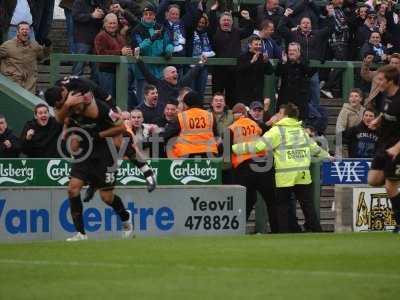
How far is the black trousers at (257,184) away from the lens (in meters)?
19.0

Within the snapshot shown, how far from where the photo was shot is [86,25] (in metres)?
20.3

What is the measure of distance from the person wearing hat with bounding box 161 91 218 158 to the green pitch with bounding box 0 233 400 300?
3.93 m

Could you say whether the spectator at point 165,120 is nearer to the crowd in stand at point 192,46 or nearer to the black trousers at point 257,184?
the crowd in stand at point 192,46

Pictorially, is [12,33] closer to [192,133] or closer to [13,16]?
[13,16]

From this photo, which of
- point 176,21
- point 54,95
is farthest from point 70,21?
point 54,95

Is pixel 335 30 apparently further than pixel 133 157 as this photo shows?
Yes

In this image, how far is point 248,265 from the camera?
38.3ft

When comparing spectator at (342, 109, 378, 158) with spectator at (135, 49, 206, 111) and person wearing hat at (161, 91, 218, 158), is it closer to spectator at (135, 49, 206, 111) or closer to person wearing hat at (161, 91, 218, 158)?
person wearing hat at (161, 91, 218, 158)

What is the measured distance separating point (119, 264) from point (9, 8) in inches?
371

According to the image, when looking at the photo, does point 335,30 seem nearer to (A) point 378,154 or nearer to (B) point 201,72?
(B) point 201,72

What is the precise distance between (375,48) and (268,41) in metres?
2.38

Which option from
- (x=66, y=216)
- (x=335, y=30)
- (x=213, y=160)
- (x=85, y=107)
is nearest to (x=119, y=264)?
(x=85, y=107)

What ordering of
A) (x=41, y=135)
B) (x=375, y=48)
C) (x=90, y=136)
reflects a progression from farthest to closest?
1. (x=375, y=48)
2. (x=41, y=135)
3. (x=90, y=136)

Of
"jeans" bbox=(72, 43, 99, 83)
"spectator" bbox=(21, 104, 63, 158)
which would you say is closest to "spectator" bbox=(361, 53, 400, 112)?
"jeans" bbox=(72, 43, 99, 83)
